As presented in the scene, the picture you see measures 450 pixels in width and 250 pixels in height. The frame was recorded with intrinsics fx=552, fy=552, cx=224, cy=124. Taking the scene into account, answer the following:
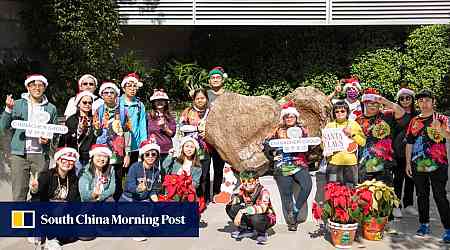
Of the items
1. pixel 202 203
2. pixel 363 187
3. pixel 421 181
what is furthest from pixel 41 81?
pixel 421 181

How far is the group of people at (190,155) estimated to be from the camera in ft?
18.7

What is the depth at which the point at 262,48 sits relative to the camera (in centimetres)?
1377

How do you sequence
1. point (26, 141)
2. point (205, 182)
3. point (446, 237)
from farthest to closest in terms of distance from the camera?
1. point (205, 182)
2. point (26, 141)
3. point (446, 237)

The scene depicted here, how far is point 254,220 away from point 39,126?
8.08 feet

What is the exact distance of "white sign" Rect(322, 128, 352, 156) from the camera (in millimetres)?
6148

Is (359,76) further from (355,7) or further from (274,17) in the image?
(274,17)

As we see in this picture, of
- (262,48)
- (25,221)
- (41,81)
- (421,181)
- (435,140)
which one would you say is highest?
(262,48)

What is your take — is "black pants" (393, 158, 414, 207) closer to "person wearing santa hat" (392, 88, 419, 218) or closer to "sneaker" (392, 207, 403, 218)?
"person wearing santa hat" (392, 88, 419, 218)

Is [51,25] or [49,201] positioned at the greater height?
[51,25]

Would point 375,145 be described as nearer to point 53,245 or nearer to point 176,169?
point 176,169

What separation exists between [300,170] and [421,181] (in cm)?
130

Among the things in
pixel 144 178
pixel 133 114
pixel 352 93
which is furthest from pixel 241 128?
pixel 144 178

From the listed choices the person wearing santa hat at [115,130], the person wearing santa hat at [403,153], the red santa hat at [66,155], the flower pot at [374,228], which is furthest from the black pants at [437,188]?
the red santa hat at [66,155]

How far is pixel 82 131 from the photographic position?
20.4ft
